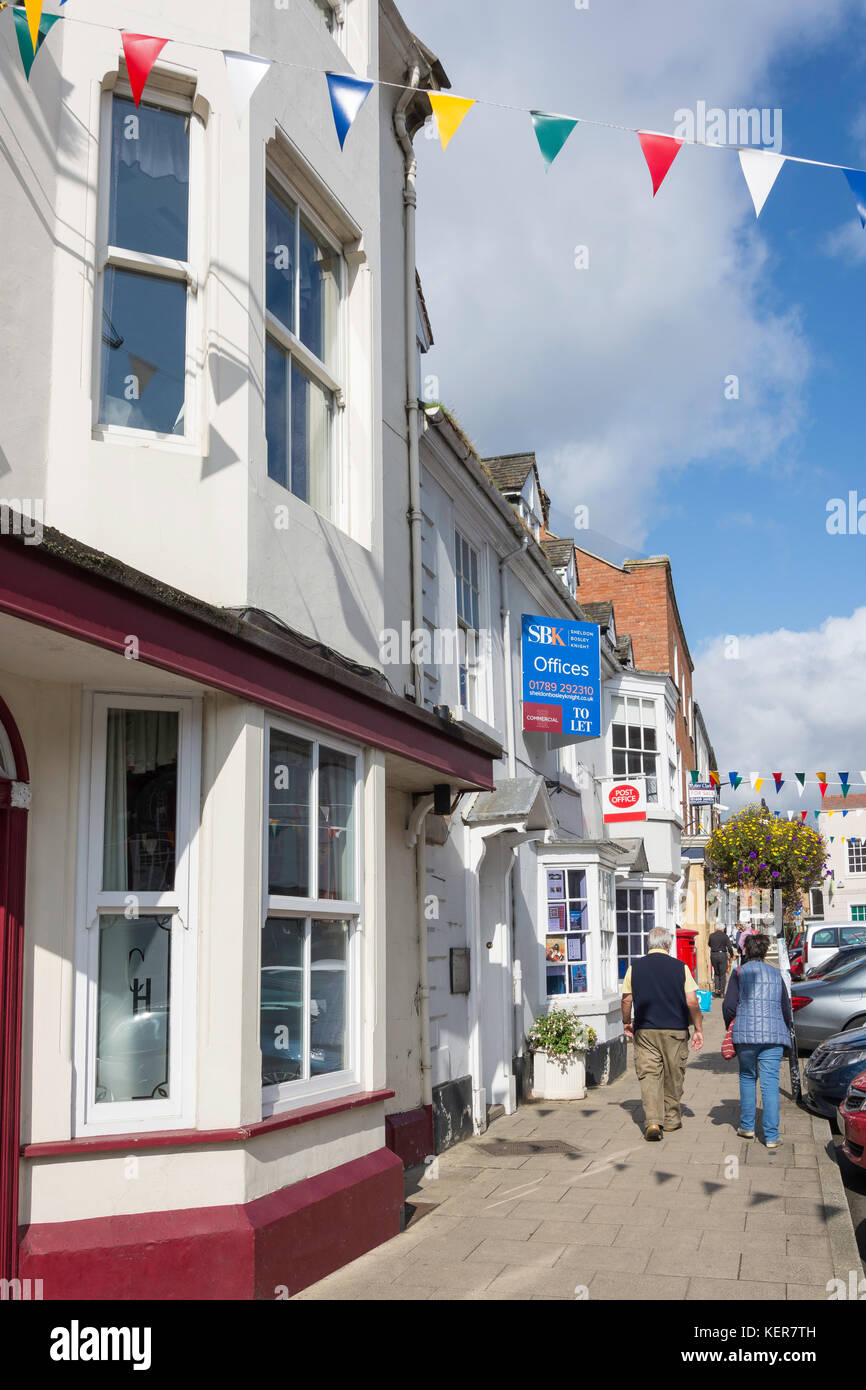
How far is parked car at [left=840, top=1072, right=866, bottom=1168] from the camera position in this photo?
7383 millimetres

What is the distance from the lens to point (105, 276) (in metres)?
5.74

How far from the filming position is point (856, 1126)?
7.44 meters

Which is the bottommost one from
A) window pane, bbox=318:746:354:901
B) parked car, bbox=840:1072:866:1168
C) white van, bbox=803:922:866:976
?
parked car, bbox=840:1072:866:1168

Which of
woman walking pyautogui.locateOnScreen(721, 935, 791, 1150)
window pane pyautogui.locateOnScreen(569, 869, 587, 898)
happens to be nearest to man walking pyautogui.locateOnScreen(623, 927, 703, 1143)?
woman walking pyautogui.locateOnScreen(721, 935, 791, 1150)

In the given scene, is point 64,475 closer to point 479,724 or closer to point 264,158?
point 264,158

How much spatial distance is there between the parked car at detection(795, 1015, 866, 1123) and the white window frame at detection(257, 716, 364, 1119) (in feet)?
16.8

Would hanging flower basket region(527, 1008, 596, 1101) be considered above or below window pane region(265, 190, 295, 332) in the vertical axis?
below

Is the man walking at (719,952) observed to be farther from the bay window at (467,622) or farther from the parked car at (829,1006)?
the bay window at (467,622)

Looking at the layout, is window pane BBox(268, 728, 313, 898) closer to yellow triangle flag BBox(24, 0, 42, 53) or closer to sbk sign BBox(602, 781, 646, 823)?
yellow triangle flag BBox(24, 0, 42, 53)

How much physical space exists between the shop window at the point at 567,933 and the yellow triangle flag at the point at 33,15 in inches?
431
